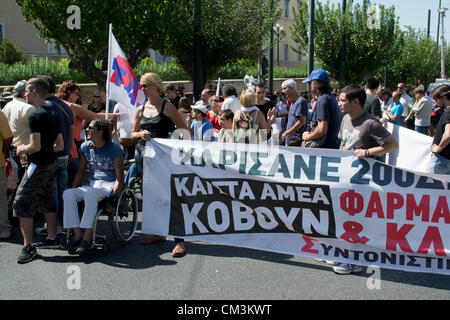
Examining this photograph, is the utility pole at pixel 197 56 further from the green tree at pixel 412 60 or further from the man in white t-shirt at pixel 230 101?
the green tree at pixel 412 60

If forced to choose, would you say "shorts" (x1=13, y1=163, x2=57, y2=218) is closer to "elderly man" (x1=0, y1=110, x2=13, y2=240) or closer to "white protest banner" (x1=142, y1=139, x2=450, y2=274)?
"elderly man" (x1=0, y1=110, x2=13, y2=240)

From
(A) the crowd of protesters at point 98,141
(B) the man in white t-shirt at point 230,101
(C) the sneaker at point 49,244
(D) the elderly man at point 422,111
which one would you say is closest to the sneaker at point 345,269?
(A) the crowd of protesters at point 98,141

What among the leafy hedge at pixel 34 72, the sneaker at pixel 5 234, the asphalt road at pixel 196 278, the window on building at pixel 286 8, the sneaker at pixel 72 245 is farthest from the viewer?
the window on building at pixel 286 8

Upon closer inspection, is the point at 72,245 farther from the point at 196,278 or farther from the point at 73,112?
the point at 73,112

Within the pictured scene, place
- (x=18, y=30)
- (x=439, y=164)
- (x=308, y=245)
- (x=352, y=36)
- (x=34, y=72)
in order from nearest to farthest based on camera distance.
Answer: (x=308, y=245) → (x=439, y=164) → (x=34, y=72) → (x=352, y=36) → (x=18, y=30)

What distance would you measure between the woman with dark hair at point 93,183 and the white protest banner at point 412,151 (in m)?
3.23

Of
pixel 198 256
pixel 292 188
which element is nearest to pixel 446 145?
pixel 292 188

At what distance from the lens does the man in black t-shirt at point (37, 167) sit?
483 centimetres

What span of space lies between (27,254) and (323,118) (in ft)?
10.9

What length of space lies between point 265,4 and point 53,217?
1416 centimetres

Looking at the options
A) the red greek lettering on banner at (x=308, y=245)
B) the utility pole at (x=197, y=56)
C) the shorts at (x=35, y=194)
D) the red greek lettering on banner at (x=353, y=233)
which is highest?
the utility pole at (x=197, y=56)

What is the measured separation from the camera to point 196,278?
14.5 ft

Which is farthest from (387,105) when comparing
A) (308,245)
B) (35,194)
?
(35,194)
